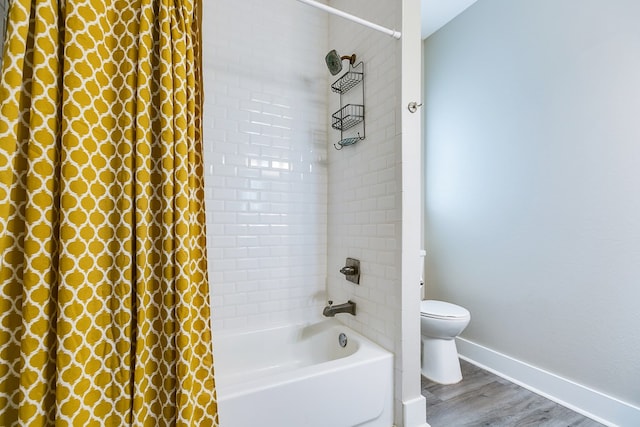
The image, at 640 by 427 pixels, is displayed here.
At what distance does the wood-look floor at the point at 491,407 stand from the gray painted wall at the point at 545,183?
214 mm

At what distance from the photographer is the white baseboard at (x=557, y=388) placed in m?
→ 1.50

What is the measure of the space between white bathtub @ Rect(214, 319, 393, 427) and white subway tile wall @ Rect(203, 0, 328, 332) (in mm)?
134

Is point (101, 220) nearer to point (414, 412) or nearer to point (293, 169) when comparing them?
point (293, 169)

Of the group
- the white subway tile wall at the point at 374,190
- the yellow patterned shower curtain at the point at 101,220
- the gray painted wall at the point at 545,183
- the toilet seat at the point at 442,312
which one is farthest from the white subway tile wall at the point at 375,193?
the gray painted wall at the point at 545,183

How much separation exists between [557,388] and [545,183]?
4.19 feet

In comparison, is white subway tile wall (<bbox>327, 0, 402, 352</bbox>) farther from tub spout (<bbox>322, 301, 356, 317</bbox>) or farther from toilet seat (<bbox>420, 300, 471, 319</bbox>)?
toilet seat (<bbox>420, 300, 471, 319</bbox>)

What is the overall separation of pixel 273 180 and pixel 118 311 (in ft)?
3.82

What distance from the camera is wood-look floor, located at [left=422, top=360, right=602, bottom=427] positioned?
155 cm

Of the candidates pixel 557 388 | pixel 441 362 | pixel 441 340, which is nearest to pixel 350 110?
pixel 441 340

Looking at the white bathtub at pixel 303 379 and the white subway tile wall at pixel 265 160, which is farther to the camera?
the white subway tile wall at pixel 265 160

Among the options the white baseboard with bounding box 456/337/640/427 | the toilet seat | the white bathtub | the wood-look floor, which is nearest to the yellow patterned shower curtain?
the white bathtub

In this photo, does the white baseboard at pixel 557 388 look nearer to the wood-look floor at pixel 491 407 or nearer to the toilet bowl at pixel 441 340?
the wood-look floor at pixel 491 407

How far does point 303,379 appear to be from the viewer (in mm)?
1165

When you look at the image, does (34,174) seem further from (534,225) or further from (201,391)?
(534,225)
